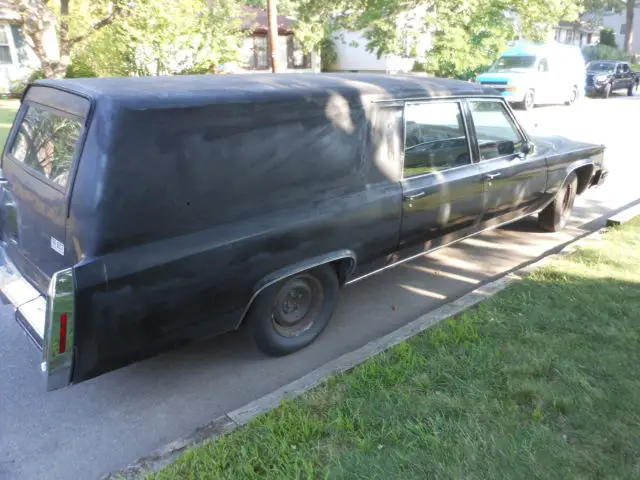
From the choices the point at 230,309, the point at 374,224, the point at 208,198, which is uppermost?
the point at 208,198

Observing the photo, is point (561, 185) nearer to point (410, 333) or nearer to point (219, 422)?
point (410, 333)

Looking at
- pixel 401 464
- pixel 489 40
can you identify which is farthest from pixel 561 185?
pixel 489 40

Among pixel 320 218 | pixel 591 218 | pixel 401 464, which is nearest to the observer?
pixel 401 464

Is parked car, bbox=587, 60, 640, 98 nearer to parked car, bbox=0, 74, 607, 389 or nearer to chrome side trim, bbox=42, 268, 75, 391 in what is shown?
parked car, bbox=0, 74, 607, 389

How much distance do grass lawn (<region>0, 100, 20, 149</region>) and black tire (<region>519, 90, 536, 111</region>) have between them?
633 inches

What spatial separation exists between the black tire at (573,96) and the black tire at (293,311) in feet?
69.8

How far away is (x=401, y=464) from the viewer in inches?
99.6

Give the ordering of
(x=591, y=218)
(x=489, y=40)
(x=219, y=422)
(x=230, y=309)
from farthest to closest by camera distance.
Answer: (x=489, y=40) < (x=591, y=218) < (x=230, y=309) < (x=219, y=422)

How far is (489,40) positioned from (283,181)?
15882 mm

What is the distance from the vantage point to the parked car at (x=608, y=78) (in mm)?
25594

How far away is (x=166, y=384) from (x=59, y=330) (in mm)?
1048

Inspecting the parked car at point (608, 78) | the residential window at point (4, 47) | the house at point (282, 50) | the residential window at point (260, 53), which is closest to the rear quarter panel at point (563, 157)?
the residential window at point (4, 47)

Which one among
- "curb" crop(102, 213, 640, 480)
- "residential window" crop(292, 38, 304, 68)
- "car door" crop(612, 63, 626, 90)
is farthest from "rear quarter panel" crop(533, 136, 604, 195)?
"residential window" crop(292, 38, 304, 68)

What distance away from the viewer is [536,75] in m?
19.8
